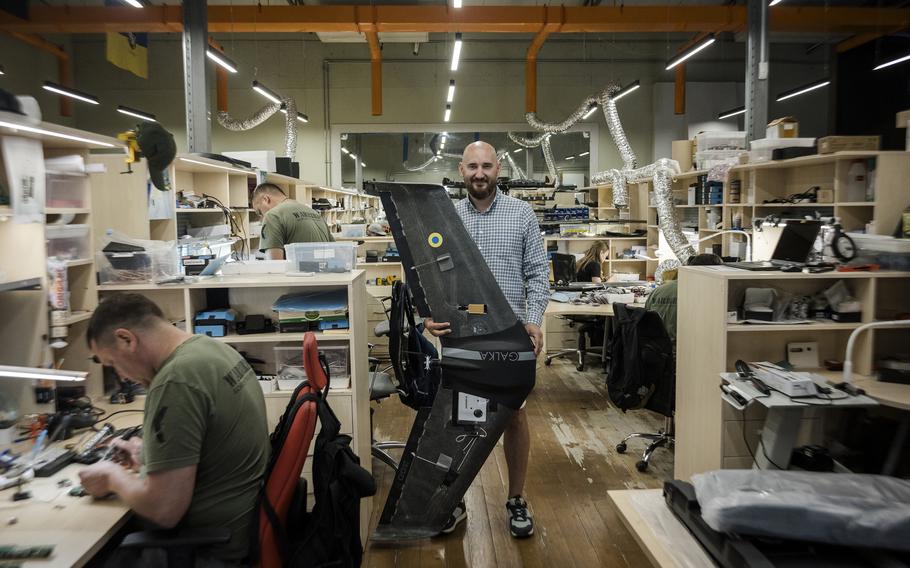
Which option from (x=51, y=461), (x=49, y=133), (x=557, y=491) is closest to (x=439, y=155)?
(x=557, y=491)

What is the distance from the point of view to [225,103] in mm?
11523

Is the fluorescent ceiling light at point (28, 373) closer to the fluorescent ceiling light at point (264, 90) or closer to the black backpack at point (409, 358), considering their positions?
the black backpack at point (409, 358)

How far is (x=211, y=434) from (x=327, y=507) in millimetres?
391

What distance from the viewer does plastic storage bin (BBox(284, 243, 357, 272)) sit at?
294cm

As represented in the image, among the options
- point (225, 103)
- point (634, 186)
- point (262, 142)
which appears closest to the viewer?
point (634, 186)

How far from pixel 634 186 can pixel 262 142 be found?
7.63m

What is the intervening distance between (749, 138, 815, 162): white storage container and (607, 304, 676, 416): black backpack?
293 cm

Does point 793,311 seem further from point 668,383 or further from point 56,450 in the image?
point 56,450

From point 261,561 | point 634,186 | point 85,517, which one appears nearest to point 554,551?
point 261,561

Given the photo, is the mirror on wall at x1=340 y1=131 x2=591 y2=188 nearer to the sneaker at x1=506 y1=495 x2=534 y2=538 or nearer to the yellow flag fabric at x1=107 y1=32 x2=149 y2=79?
the yellow flag fabric at x1=107 y1=32 x2=149 y2=79

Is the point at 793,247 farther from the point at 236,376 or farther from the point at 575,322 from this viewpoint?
the point at 575,322

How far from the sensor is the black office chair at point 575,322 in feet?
20.7

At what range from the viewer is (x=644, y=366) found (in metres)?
3.67

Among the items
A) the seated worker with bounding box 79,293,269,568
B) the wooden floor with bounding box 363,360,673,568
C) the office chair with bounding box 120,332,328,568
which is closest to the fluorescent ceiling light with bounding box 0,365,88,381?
the seated worker with bounding box 79,293,269,568
